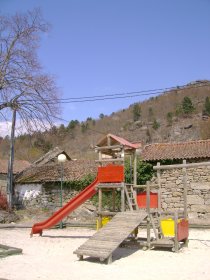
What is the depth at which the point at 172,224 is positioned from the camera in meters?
11.8

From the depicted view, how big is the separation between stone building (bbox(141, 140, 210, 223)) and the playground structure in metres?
6.59

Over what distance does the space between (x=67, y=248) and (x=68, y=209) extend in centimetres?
205

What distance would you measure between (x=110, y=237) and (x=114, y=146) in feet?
13.5

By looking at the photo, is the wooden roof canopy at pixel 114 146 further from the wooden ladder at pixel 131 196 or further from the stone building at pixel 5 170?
the stone building at pixel 5 170

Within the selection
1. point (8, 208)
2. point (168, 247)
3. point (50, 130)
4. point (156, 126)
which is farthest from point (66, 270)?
point (156, 126)

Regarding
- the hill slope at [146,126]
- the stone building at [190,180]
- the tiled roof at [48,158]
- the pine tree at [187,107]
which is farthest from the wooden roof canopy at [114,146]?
the pine tree at [187,107]

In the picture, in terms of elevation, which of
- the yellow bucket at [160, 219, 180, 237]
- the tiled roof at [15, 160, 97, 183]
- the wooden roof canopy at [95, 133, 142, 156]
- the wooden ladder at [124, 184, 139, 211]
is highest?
the wooden roof canopy at [95, 133, 142, 156]

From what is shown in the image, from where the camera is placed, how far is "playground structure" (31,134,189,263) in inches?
370

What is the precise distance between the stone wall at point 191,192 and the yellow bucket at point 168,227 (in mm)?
7262

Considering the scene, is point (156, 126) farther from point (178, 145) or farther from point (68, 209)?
point (68, 209)

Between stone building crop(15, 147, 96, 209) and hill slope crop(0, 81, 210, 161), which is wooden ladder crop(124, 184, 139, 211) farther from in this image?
hill slope crop(0, 81, 210, 161)

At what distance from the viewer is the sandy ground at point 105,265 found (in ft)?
24.8

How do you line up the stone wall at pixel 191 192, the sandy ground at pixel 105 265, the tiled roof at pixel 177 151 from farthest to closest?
1. the tiled roof at pixel 177 151
2. the stone wall at pixel 191 192
3. the sandy ground at pixel 105 265

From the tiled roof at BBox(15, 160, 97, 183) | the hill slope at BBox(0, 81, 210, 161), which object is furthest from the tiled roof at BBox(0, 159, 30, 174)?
the hill slope at BBox(0, 81, 210, 161)
